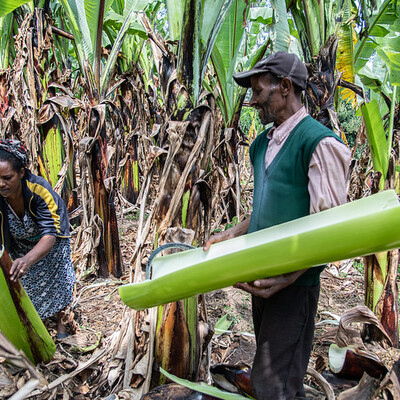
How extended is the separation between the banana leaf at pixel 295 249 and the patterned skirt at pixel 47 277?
57.4 inches

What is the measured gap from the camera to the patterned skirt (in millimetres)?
2363

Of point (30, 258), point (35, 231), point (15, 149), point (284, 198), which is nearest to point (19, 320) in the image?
point (30, 258)

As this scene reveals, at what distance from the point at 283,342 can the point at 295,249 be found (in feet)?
1.91

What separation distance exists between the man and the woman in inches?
47.6

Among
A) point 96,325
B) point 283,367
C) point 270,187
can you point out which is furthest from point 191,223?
point 96,325

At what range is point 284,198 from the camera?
1.29 meters

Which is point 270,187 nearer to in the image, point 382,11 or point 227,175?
point 227,175

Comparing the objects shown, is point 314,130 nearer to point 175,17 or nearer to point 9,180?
point 175,17

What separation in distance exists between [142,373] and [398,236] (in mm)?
1311

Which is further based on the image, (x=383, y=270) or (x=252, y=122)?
→ (x=252, y=122)

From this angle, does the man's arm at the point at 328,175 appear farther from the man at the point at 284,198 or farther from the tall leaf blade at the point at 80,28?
the tall leaf blade at the point at 80,28

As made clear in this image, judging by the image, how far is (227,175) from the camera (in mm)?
3975

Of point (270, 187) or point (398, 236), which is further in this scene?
point (270, 187)

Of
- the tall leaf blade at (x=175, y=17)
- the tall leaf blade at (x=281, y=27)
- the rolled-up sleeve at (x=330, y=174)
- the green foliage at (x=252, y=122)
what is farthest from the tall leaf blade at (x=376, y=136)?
the green foliage at (x=252, y=122)
